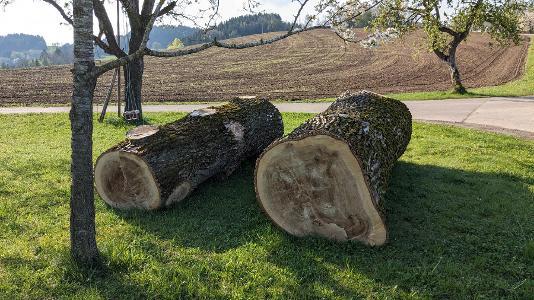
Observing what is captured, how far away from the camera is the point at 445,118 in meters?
15.1

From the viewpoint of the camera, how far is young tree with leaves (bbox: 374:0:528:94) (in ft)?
56.0

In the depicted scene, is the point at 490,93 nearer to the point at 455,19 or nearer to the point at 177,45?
the point at 455,19

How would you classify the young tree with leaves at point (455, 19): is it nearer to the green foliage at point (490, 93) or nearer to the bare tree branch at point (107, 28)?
the green foliage at point (490, 93)

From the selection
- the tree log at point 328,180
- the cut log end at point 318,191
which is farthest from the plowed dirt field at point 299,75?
the cut log end at point 318,191

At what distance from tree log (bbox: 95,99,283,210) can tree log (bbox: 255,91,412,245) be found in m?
1.45

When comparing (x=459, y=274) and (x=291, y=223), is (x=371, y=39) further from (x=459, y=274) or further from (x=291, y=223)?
(x=459, y=274)

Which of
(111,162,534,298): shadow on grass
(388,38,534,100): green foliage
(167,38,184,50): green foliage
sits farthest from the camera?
(167,38,184,50): green foliage

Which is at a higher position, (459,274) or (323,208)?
(323,208)

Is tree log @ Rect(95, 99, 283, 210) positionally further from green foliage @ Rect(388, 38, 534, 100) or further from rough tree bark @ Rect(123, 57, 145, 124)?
green foliage @ Rect(388, 38, 534, 100)

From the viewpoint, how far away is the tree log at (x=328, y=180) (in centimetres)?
536

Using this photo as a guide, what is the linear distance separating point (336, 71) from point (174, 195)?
96.1ft

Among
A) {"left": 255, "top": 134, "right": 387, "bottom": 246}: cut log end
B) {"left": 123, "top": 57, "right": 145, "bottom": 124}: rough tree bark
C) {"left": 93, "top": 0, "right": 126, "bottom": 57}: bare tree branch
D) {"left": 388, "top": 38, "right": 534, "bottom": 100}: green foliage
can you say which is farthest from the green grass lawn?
{"left": 388, "top": 38, "right": 534, "bottom": 100}: green foliage

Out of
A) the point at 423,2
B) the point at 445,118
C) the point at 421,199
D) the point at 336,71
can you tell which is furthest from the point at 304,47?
the point at 421,199

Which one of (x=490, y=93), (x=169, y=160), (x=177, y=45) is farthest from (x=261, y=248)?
(x=177, y=45)
